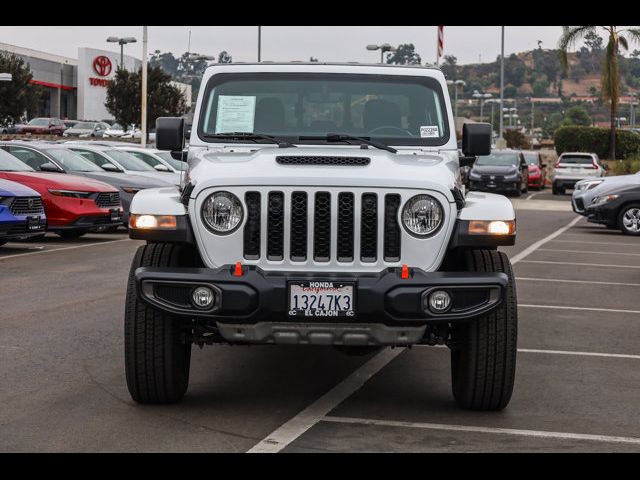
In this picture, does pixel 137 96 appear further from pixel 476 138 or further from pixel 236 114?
pixel 476 138

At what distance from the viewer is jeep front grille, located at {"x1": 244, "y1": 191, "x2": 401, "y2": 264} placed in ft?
22.5

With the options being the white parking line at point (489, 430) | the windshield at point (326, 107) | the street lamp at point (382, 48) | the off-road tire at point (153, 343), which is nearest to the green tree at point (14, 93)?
the street lamp at point (382, 48)

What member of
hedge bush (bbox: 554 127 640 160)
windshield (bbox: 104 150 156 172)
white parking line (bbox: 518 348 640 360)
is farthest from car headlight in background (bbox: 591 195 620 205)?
hedge bush (bbox: 554 127 640 160)

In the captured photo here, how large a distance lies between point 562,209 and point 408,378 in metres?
26.8

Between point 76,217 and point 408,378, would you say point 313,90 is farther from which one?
point 76,217

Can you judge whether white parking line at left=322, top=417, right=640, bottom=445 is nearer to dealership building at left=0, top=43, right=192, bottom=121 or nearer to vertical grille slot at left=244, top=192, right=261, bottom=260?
vertical grille slot at left=244, top=192, right=261, bottom=260

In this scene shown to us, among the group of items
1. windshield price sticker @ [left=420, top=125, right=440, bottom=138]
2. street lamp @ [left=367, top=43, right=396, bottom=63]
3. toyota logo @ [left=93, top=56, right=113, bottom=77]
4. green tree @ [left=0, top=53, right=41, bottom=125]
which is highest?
toyota logo @ [left=93, top=56, right=113, bottom=77]

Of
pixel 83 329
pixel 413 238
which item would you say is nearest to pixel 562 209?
pixel 83 329

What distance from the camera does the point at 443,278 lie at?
6742 millimetres

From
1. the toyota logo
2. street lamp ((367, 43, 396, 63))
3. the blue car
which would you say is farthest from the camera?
the toyota logo

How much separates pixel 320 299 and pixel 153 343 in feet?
3.42

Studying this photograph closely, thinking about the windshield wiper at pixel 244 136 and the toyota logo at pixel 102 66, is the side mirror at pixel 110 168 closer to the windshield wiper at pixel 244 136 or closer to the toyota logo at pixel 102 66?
the windshield wiper at pixel 244 136

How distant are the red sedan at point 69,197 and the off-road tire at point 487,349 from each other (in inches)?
525

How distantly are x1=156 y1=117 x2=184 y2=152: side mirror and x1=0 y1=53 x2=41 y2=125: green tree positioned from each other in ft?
152
